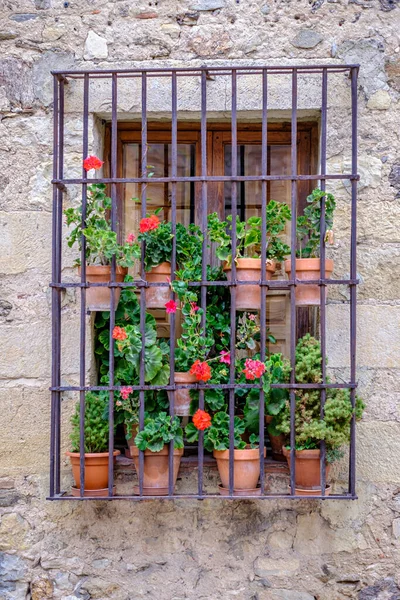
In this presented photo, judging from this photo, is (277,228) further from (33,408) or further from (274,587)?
(274,587)

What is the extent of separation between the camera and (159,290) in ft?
9.92

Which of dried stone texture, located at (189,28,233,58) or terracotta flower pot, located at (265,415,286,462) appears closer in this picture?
terracotta flower pot, located at (265,415,286,462)

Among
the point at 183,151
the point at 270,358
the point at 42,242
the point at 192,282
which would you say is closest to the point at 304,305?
the point at 270,358

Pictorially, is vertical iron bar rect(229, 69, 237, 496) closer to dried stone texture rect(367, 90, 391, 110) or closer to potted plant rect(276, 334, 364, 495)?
potted plant rect(276, 334, 364, 495)

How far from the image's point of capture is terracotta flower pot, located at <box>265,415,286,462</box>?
3.06 metres

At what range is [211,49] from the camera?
3248mm

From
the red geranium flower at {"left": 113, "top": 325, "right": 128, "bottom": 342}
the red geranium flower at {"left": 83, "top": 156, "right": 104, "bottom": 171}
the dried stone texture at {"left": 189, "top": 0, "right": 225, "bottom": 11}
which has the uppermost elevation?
the dried stone texture at {"left": 189, "top": 0, "right": 225, "bottom": 11}

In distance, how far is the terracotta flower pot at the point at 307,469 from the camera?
9.59 ft

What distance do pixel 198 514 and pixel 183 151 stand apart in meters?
1.64

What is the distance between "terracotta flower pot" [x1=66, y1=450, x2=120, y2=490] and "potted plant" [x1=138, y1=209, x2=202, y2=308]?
2.14 ft

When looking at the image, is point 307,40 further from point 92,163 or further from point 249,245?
point 92,163

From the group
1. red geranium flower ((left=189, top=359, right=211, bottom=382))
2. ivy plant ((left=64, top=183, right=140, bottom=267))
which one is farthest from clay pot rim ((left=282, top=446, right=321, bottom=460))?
ivy plant ((left=64, top=183, right=140, bottom=267))

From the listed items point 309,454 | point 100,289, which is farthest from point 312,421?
point 100,289

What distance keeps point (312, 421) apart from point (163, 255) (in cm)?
90
